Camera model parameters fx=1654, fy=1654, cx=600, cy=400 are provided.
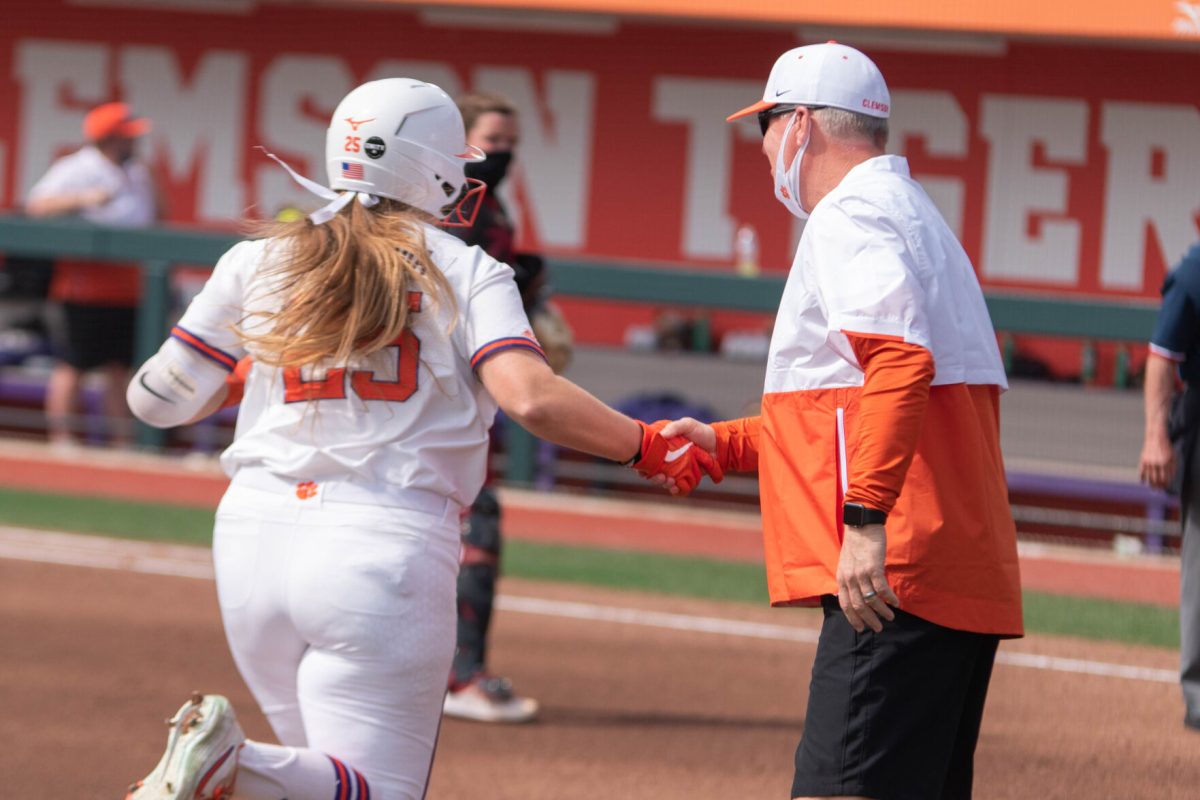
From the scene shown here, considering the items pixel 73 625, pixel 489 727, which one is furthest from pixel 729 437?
pixel 73 625

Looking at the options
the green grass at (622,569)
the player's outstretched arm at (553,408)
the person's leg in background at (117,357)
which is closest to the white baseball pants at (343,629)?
the player's outstretched arm at (553,408)

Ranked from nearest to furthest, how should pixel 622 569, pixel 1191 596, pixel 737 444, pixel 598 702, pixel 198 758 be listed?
1. pixel 198 758
2. pixel 737 444
3. pixel 1191 596
4. pixel 598 702
5. pixel 622 569

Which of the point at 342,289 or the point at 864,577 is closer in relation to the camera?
the point at 864,577

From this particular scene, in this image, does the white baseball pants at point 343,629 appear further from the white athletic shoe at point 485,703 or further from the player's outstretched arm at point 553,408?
the white athletic shoe at point 485,703

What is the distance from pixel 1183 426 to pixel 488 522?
257 centimetres

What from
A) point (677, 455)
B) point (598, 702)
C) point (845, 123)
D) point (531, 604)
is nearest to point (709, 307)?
point (531, 604)

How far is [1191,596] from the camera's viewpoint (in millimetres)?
5984

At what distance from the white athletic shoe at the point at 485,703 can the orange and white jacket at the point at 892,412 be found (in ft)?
9.25

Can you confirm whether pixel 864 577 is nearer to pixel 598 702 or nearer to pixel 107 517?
pixel 598 702

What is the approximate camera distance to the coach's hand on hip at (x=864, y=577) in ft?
10.5

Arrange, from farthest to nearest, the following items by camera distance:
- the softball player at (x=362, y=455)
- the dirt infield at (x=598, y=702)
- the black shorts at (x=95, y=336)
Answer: the black shorts at (x=95, y=336), the dirt infield at (x=598, y=702), the softball player at (x=362, y=455)

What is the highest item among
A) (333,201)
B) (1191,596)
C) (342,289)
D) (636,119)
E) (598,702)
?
(636,119)

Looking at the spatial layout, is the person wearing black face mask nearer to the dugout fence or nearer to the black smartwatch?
the black smartwatch

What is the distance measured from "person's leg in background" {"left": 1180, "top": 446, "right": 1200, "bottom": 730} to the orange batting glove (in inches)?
144
